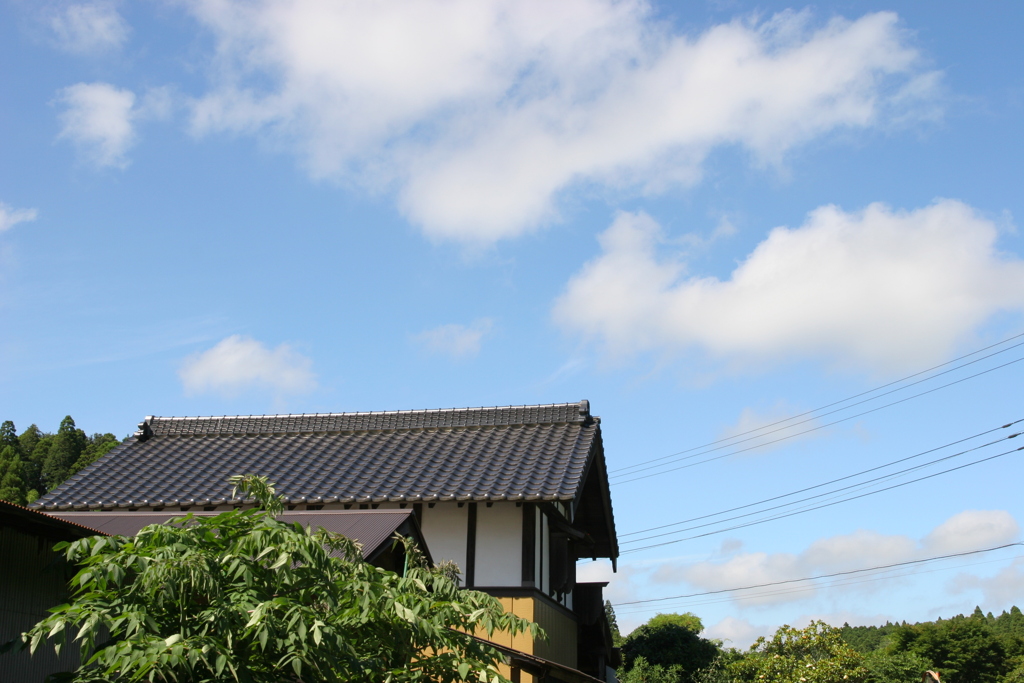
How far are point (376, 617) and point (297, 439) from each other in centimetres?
1316

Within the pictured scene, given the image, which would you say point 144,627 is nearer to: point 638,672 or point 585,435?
point 585,435

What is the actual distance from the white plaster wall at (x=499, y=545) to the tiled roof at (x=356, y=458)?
54 centimetres

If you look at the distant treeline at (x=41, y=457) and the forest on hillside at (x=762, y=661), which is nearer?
the forest on hillside at (x=762, y=661)

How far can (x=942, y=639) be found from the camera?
165 feet

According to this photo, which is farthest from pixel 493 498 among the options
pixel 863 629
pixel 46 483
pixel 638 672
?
pixel 863 629

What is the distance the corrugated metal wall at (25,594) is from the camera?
6812mm

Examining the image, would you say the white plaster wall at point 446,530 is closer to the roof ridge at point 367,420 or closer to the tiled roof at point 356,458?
the tiled roof at point 356,458

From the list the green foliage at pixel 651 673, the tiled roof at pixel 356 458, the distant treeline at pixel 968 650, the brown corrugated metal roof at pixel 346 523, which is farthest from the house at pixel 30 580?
the distant treeline at pixel 968 650

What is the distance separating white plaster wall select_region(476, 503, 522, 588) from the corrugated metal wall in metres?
7.98

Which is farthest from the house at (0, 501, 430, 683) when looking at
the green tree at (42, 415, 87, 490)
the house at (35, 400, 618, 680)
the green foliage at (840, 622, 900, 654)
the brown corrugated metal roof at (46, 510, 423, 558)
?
the green foliage at (840, 622, 900, 654)

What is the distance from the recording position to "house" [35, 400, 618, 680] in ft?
47.6

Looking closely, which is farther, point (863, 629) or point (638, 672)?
point (863, 629)

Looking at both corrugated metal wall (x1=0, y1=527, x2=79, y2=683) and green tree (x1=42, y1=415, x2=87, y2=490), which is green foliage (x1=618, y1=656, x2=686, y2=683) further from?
green tree (x1=42, y1=415, x2=87, y2=490)

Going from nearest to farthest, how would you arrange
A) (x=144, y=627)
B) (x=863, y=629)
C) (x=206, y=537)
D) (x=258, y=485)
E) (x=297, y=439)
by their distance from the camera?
(x=144, y=627) → (x=206, y=537) → (x=258, y=485) → (x=297, y=439) → (x=863, y=629)
